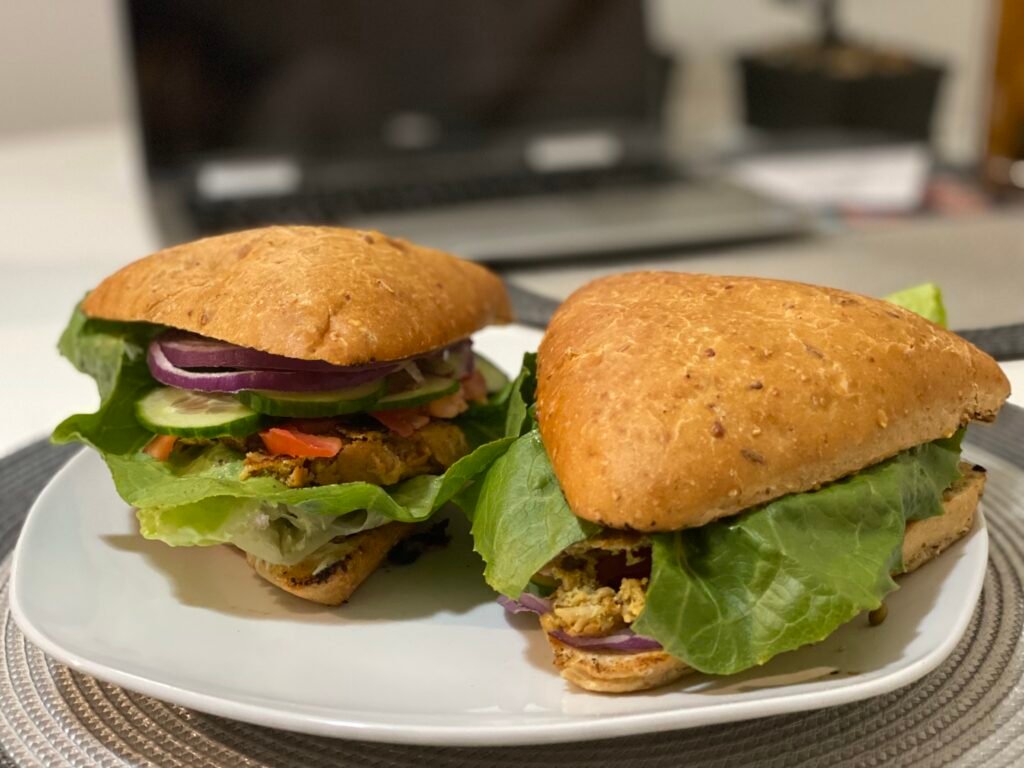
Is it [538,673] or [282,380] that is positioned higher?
[282,380]

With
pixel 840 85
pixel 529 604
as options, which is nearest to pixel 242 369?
pixel 529 604

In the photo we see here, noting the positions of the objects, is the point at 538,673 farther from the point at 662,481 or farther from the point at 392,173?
the point at 392,173

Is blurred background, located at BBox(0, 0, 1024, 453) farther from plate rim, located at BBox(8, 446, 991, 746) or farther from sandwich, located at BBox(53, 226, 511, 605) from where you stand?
plate rim, located at BBox(8, 446, 991, 746)

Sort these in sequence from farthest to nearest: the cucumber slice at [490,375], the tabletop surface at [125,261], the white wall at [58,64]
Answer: the white wall at [58,64] < the tabletop surface at [125,261] < the cucumber slice at [490,375]

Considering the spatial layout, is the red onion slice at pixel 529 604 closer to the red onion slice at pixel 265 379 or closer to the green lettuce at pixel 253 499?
the green lettuce at pixel 253 499

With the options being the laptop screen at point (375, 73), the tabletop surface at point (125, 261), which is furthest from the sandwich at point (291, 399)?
the laptop screen at point (375, 73)

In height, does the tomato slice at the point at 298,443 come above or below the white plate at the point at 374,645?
above

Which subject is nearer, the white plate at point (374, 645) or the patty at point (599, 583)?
the white plate at point (374, 645)

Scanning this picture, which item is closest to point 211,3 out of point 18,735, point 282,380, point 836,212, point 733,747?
point 836,212
